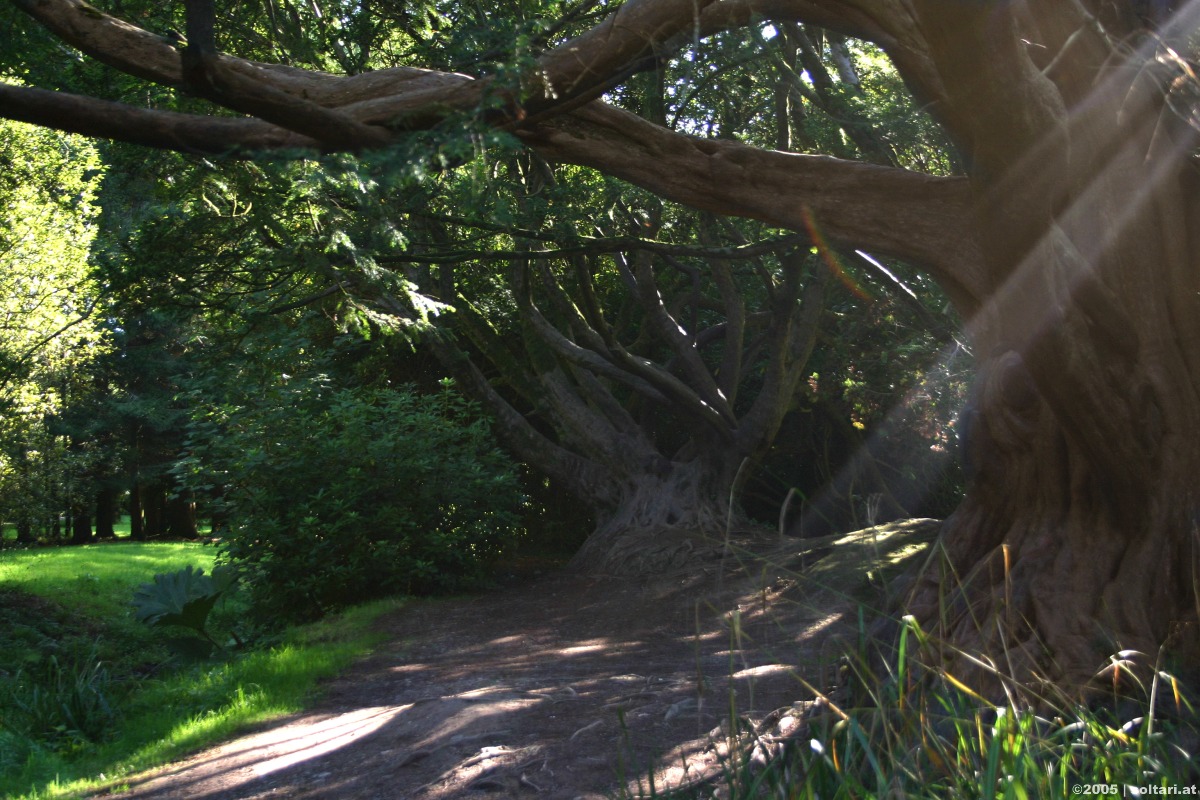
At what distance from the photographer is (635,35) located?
6043 millimetres

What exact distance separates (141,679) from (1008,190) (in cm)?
873

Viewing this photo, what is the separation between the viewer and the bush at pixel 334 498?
37.8 feet

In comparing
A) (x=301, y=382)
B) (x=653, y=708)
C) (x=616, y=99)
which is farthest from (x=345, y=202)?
(x=653, y=708)

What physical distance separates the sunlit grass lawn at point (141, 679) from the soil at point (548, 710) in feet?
0.94

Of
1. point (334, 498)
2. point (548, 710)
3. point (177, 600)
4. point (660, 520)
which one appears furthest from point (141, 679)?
point (660, 520)

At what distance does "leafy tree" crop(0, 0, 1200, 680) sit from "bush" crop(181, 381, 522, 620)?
6.11m

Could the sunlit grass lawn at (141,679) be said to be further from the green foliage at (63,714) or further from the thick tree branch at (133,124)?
the thick tree branch at (133,124)

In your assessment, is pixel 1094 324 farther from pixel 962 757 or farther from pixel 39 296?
pixel 39 296

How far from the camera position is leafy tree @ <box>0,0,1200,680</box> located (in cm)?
511

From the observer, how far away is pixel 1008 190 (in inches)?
202

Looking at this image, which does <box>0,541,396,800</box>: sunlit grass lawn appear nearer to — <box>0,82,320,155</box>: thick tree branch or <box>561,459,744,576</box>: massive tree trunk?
<box>0,82,320,155</box>: thick tree branch

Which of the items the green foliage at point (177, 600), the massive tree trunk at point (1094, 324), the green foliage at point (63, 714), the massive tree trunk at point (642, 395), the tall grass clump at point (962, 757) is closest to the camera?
the tall grass clump at point (962, 757)

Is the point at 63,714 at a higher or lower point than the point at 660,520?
lower

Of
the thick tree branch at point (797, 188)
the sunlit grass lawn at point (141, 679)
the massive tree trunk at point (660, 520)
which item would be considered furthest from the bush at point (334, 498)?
the thick tree branch at point (797, 188)
